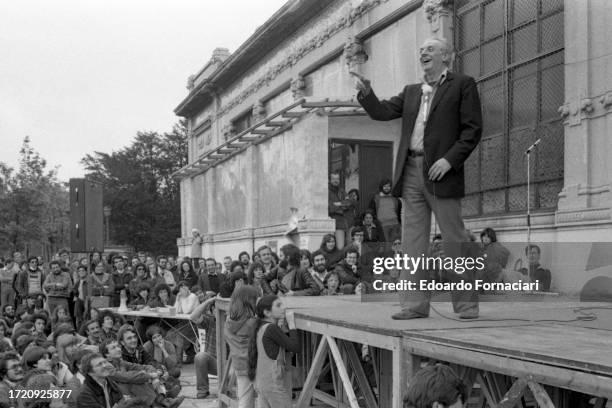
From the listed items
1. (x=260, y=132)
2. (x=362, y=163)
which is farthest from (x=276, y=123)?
(x=362, y=163)

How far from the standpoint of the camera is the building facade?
1073 centimetres

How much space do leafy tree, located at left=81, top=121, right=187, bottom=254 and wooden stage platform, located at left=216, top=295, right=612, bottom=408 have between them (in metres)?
45.3

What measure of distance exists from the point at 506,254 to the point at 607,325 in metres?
2.00

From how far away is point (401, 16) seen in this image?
639 inches

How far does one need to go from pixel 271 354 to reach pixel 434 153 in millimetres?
2298

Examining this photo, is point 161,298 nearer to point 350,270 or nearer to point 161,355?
point 161,355

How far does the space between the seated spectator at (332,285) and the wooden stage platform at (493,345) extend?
2692mm

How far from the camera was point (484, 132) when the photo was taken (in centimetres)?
1373

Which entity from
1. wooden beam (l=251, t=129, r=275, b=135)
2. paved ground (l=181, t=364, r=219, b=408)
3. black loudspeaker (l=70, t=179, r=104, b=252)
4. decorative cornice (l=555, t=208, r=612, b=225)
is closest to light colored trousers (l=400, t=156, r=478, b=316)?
paved ground (l=181, t=364, r=219, b=408)

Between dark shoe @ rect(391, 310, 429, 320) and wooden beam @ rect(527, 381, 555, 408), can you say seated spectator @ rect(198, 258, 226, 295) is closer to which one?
dark shoe @ rect(391, 310, 429, 320)

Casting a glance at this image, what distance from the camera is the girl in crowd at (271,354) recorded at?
5.82 metres

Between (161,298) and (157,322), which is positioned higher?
(161,298)

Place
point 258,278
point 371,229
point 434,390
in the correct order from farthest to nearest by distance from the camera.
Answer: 1. point 371,229
2. point 258,278
3. point 434,390

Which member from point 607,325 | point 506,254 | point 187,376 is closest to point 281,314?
point 506,254
